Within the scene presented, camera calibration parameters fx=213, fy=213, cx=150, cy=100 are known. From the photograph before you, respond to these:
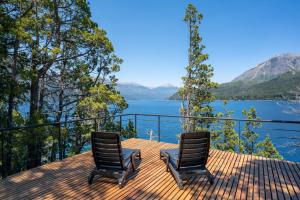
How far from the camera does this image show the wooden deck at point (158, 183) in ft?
10.0

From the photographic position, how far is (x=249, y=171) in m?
4.11

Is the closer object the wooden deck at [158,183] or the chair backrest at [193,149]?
the wooden deck at [158,183]

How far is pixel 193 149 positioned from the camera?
344cm

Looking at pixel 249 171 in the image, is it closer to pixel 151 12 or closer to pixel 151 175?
pixel 151 175

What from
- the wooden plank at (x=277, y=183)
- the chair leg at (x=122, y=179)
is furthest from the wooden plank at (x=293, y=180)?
the chair leg at (x=122, y=179)

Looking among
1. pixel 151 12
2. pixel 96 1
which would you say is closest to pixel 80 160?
pixel 96 1

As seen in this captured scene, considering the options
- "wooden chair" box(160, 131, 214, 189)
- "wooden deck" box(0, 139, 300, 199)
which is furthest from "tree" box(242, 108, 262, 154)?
"wooden chair" box(160, 131, 214, 189)

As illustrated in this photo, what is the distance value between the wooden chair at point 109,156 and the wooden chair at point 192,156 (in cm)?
90

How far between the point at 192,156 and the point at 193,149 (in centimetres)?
12

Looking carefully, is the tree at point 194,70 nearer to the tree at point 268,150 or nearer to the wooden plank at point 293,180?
the tree at point 268,150

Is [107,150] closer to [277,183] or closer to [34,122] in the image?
[277,183]

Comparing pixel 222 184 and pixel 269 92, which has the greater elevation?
pixel 269 92

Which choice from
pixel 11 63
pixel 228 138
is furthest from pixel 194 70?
pixel 11 63

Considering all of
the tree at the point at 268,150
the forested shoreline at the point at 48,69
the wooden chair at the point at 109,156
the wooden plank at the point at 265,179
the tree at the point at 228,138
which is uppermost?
the forested shoreline at the point at 48,69
